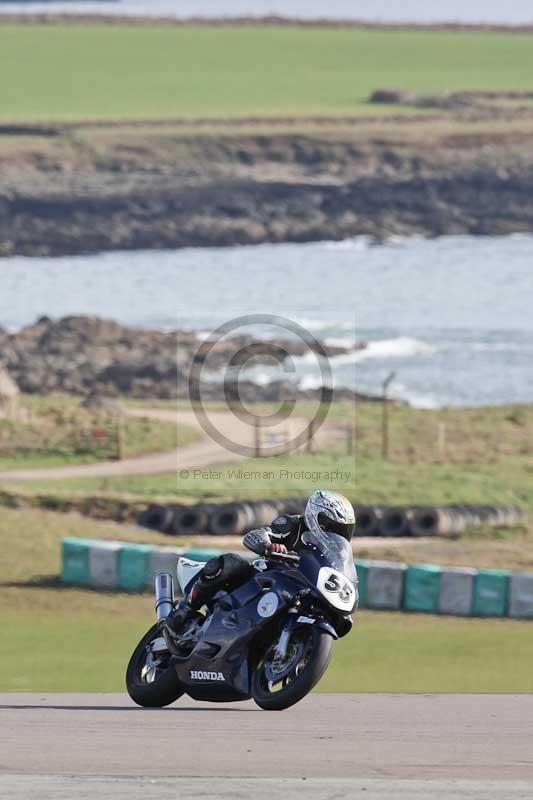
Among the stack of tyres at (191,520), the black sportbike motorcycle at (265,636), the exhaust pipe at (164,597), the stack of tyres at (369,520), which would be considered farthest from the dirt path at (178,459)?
the black sportbike motorcycle at (265,636)

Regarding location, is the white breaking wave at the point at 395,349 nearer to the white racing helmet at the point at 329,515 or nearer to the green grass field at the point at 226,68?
the white racing helmet at the point at 329,515

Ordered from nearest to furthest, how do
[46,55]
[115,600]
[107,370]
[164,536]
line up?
[115,600]
[164,536]
[107,370]
[46,55]

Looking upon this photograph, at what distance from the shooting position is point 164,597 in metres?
14.5

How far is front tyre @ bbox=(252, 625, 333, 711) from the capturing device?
1279 cm

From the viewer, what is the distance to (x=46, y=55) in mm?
179375

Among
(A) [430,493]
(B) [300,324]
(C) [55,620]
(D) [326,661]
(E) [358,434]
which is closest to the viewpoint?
(D) [326,661]

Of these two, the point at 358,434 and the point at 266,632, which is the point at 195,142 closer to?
the point at 358,434

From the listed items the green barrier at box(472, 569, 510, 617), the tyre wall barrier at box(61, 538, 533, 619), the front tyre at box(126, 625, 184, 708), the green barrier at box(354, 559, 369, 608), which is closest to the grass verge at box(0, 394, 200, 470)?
the tyre wall barrier at box(61, 538, 533, 619)

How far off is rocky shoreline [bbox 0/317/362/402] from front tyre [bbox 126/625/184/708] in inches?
1793

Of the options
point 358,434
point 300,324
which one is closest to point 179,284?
point 300,324

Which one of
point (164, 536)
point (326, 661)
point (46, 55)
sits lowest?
point (164, 536)

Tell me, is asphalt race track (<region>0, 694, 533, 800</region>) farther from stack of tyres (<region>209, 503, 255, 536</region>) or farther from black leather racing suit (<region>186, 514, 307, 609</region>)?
stack of tyres (<region>209, 503, 255, 536</region>)

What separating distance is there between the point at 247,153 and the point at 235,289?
39.5m

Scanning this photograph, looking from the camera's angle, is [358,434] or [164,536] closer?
[164,536]
